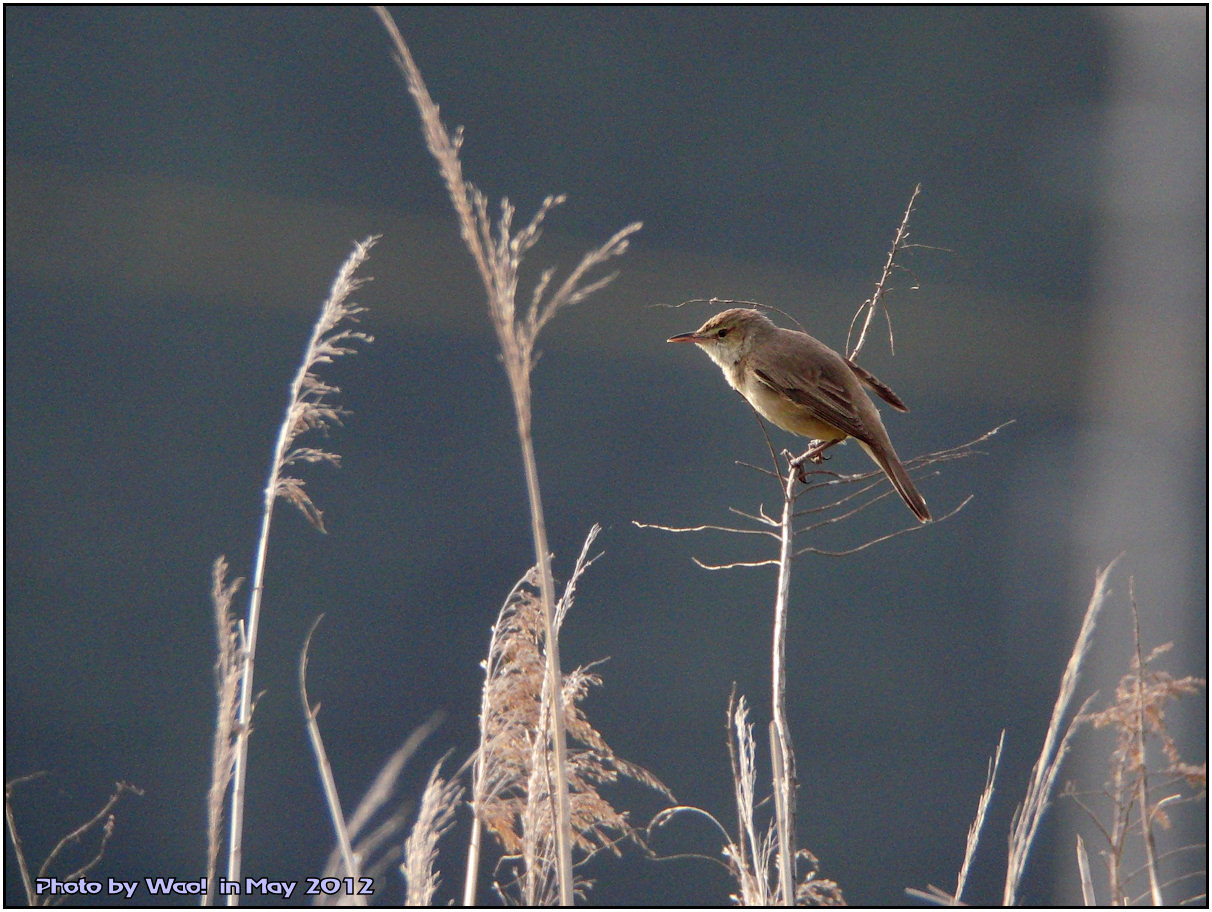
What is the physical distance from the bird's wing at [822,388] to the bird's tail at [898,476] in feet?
0.21

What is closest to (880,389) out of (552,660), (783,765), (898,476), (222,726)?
(898,476)

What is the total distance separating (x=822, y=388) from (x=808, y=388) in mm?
45

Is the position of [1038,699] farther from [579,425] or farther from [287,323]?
[287,323]

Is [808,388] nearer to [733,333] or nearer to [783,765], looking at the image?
[733,333]

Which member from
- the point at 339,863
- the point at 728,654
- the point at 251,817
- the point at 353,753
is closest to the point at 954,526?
the point at 728,654

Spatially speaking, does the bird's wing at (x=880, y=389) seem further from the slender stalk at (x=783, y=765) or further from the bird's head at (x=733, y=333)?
the slender stalk at (x=783, y=765)

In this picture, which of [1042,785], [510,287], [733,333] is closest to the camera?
[510,287]

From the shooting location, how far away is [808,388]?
3.84 meters

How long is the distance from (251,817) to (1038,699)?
733cm

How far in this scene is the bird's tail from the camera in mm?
3518

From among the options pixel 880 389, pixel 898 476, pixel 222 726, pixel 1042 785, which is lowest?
pixel 1042 785

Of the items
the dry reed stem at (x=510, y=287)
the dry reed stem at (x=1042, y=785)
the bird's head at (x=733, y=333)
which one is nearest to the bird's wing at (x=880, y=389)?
the bird's head at (x=733, y=333)

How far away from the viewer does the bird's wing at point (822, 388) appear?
379 cm

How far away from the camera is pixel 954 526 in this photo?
38.3 ft
